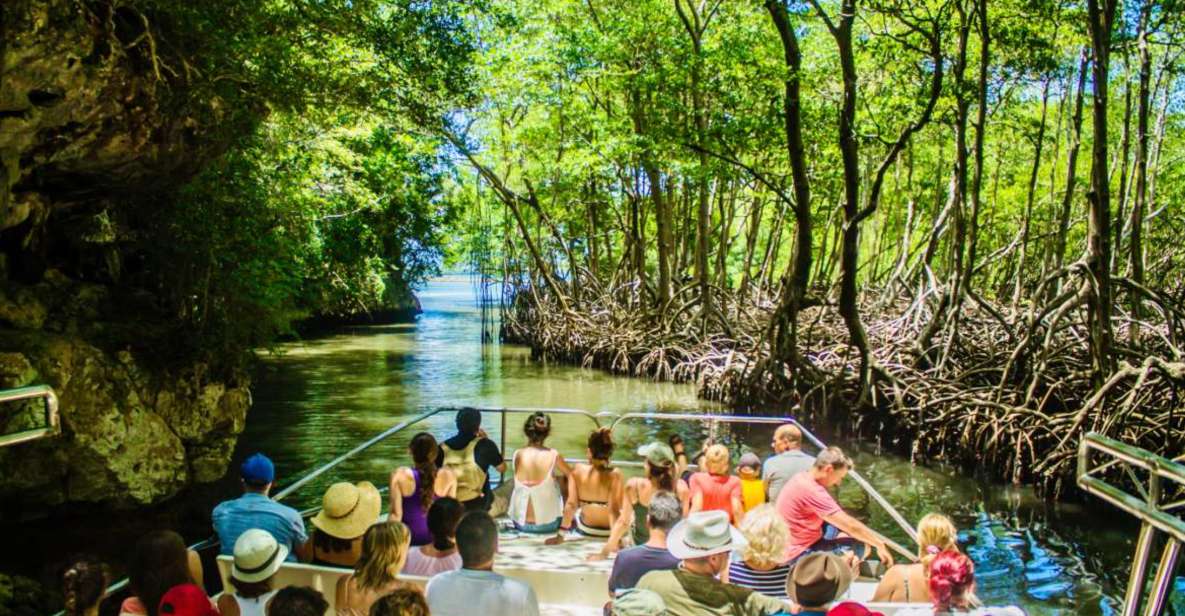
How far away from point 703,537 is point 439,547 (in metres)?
1.41

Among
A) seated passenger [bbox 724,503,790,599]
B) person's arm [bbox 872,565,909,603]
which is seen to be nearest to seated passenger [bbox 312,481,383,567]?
seated passenger [bbox 724,503,790,599]

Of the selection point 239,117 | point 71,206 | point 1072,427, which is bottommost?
point 1072,427

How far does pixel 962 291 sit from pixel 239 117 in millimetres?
9295

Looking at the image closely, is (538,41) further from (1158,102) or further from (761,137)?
(1158,102)

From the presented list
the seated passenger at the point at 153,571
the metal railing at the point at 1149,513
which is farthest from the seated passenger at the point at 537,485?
the metal railing at the point at 1149,513

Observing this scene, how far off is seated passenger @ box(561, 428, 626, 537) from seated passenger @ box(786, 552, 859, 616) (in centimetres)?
213

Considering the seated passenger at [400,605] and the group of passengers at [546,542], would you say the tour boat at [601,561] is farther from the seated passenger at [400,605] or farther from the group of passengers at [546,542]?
the seated passenger at [400,605]

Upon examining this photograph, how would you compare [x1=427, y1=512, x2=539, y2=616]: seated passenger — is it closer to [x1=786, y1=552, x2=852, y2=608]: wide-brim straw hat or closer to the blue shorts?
[x1=786, y1=552, x2=852, y2=608]: wide-brim straw hat

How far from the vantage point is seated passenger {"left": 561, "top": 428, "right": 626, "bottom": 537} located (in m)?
5.41

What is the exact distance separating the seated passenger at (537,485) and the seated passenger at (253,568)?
220 cm

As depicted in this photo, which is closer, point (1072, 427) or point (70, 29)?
point (70, 29)

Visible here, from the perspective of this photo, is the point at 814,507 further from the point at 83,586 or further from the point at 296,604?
the point at 83,586

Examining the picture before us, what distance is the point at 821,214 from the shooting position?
2419 centimetres

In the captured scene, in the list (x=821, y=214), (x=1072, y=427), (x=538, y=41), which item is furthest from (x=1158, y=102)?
(x=1072, y=427)
